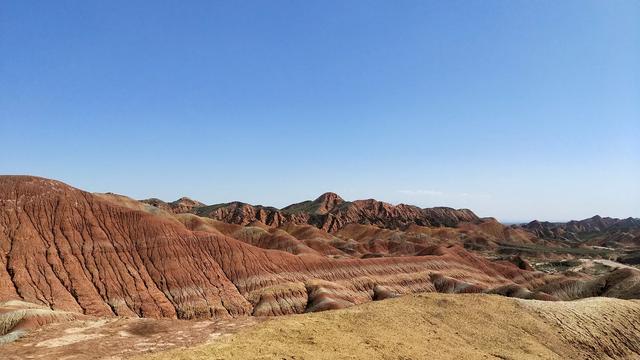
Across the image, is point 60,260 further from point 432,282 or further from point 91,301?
point 432,282

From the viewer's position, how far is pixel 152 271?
2975 inches

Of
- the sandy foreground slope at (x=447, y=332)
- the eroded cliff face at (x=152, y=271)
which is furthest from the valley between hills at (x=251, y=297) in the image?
the eroded cliff face at (x=152, y=271)

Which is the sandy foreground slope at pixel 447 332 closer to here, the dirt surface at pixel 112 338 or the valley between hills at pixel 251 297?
the valley between hills at pixel 251 297

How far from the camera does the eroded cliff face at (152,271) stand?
66.9 m

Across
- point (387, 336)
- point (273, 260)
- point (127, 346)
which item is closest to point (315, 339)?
point (387, 336)

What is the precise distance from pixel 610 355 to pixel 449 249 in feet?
302

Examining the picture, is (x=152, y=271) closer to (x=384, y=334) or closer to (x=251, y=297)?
(x=251, y=297)

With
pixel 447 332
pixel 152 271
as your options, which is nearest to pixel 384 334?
pixel 447 332

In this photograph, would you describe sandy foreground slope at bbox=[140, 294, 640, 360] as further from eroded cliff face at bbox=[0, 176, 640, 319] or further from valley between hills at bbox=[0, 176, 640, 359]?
eroded cliff face at bbox=[0, 176, 640, 319]

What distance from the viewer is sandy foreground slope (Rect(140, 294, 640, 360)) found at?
2269 cm

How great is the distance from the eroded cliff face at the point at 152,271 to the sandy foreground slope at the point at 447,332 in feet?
109

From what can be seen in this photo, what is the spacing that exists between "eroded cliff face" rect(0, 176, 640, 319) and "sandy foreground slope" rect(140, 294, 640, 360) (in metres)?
33.2

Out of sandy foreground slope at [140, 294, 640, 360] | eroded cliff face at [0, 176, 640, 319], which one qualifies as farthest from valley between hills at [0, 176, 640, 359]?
eroded cliff face at [0, 176, 640, 319]

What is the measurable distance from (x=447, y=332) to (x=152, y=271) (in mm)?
58790
